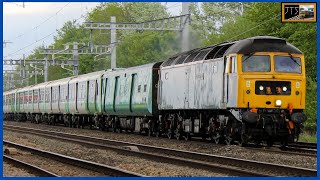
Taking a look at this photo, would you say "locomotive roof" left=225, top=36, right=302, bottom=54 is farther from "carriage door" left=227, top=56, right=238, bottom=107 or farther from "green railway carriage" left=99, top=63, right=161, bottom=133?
"green railway carriage" left=99, top=63, right=161, bottom=133

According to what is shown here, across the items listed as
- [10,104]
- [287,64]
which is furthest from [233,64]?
[10,104]

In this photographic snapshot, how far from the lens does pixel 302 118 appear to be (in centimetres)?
2050

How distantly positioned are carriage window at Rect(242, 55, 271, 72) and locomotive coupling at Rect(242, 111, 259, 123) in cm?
125

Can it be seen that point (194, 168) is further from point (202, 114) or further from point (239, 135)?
point (202, 114)

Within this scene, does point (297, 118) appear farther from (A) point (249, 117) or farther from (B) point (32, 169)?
(B) point (32, 169)

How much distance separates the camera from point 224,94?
837 inches

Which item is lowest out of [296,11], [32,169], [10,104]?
[32,169]

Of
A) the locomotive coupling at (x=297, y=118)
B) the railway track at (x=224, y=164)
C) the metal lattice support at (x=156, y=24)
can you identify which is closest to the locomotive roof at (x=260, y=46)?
the locomotive coupling at (x=297, y=118)

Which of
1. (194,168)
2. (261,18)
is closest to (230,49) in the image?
(194,168)

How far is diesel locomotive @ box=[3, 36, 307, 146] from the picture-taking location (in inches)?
812

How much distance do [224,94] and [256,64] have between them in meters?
1.23

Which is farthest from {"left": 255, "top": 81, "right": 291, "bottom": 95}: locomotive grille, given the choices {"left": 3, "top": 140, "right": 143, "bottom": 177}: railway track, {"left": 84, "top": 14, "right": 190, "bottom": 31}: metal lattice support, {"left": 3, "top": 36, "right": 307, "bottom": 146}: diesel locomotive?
{"left": 84, "top": 14, "right": 190, "bottom": 31}: metal lattice support

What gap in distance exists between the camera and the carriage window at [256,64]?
68.0 feet

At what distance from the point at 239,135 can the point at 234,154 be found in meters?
2.43
